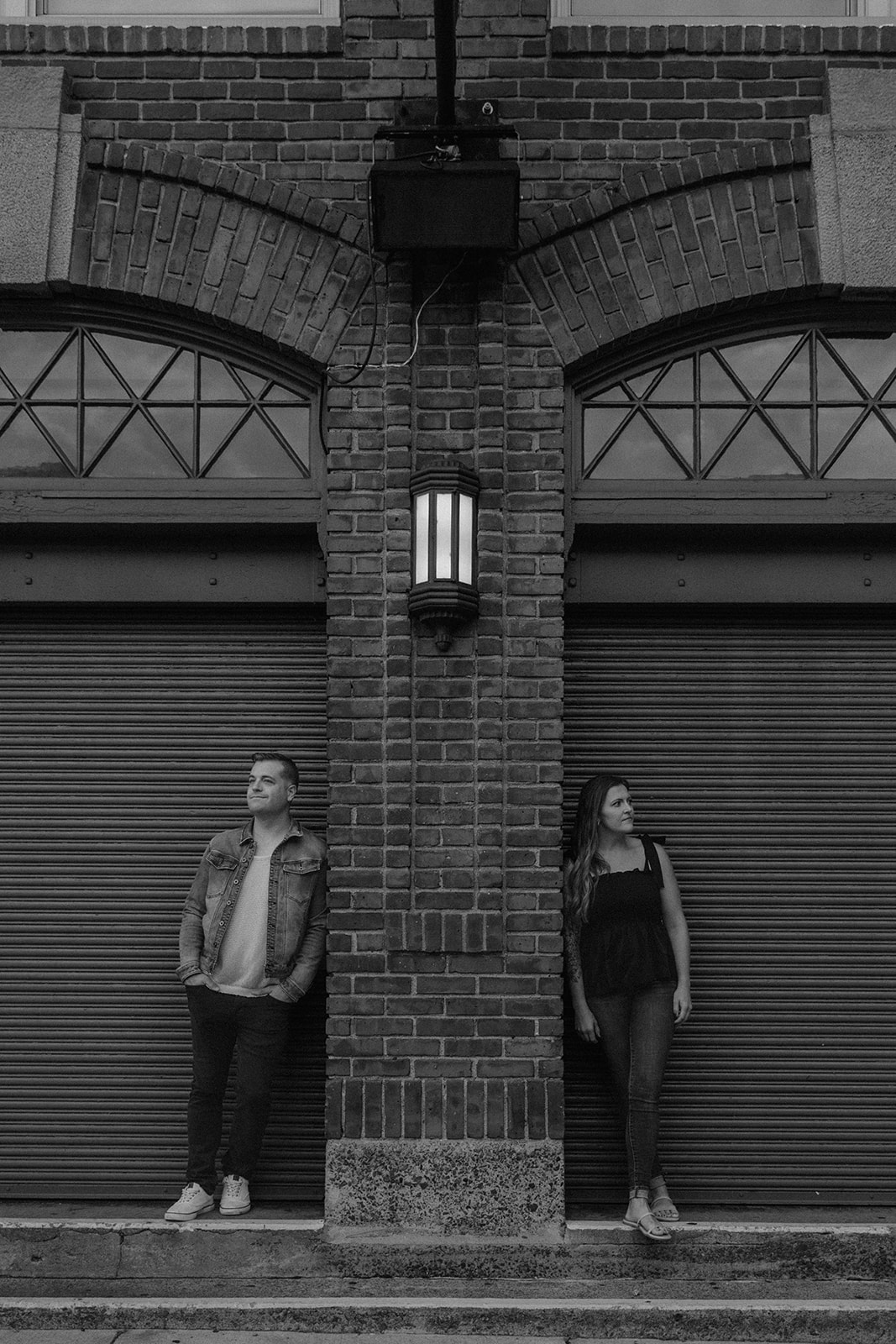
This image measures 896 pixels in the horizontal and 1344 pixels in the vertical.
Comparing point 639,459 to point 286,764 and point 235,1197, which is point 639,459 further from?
point 235,1197

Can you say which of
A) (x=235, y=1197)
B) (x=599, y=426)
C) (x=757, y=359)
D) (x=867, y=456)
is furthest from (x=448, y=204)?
(x=235, y=1197)

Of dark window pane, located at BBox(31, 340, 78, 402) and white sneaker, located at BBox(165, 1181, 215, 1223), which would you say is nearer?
white sneaker, located at BBox(165, 1181, 215, 1223)

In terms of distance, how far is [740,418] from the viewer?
5715 mm

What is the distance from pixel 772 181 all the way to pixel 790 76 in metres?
0.49

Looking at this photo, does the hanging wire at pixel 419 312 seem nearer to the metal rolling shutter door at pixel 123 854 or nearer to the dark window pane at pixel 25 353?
the metal rolling shutter door at pixel 123 854

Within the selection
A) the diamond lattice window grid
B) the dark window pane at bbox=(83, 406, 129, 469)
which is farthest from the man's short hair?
the diamond lattice window grid

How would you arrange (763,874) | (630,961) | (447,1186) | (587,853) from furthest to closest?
1. (763,874)
2. (587,853)
3. (630,961)
4. (447,1186)

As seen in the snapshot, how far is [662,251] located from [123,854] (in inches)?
139

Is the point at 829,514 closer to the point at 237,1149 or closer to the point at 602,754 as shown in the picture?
the point at 602,754

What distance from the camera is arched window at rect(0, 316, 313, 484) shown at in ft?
18.7

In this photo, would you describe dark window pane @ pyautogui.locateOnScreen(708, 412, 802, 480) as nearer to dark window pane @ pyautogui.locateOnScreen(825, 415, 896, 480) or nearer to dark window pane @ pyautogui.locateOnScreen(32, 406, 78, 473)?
dark window pane @ pyautogui.locateOnScreen(825, 415, 896, 480)

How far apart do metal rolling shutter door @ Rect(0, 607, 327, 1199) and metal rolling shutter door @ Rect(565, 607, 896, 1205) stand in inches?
50.1

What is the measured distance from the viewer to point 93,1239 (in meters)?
5.09

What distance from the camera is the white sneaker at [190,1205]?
5.14 meters
